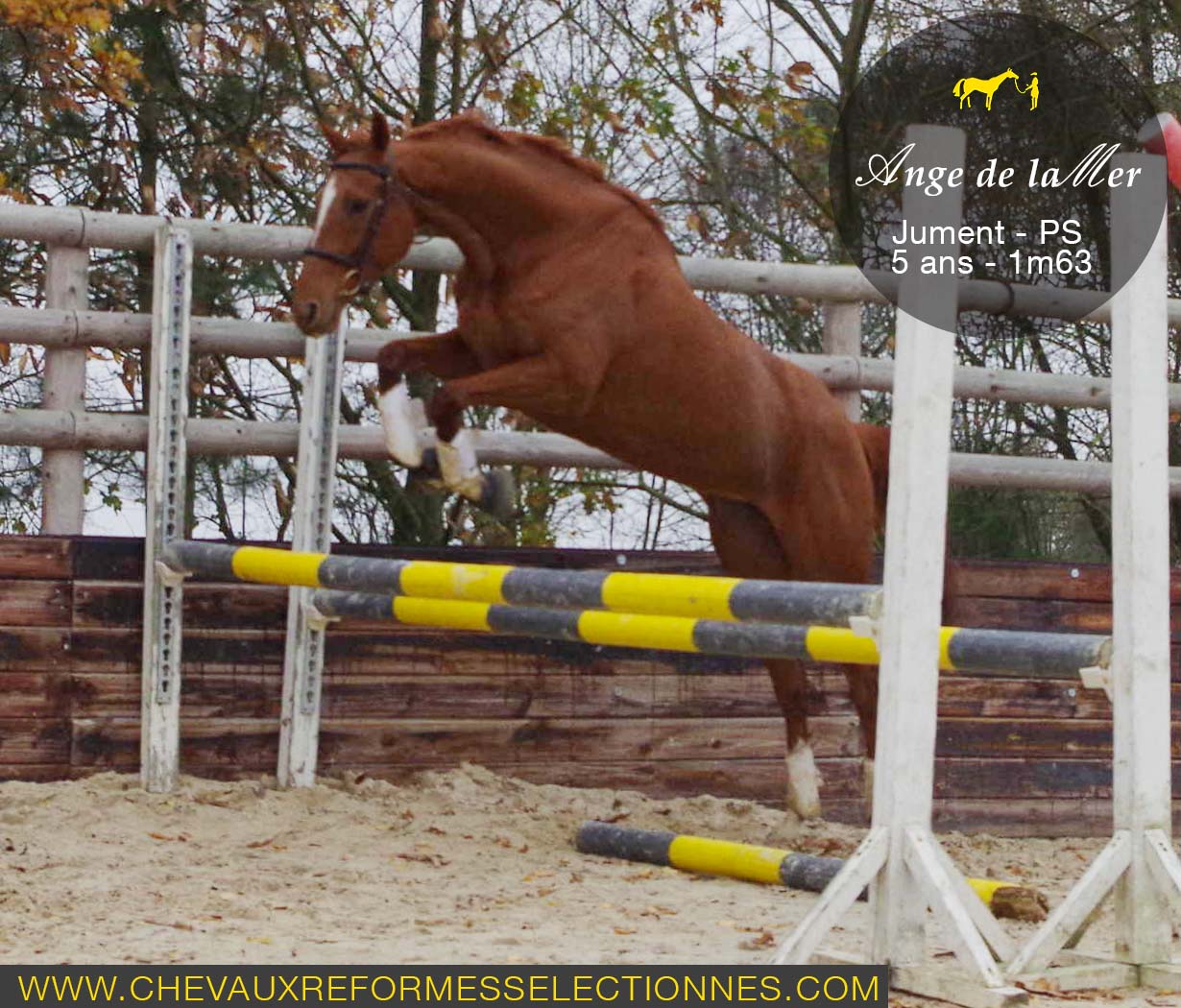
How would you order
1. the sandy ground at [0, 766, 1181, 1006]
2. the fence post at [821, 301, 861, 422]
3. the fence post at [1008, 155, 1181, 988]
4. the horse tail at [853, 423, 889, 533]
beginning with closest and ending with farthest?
the fence post at [1008, 155, 1181, 988] < the sandy ground at [0, 766, 1181, 1006] < the horse tail at [853, 423, 889, 533] < the fence post at [821, 301, 861, 422]

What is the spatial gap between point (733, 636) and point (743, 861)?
1.75 feet

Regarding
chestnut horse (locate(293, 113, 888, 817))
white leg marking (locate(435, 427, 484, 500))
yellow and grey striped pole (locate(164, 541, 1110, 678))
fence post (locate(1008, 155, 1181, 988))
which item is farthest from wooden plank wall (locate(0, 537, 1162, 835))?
fence post (locate(1008, 155, 1181, 988))

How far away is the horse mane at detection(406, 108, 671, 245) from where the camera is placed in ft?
14.7

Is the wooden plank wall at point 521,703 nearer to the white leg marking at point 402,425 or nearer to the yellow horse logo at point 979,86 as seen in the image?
the white leg marking at point 402,425

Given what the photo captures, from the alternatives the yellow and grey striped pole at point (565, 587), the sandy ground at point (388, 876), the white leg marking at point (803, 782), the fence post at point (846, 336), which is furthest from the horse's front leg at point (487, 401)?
the fence post at point (846, 336)

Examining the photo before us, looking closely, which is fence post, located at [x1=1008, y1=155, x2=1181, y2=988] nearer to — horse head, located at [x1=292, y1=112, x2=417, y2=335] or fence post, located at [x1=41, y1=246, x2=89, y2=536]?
horse head, located at [x1=292, y1=112, x2=417, y2=335]

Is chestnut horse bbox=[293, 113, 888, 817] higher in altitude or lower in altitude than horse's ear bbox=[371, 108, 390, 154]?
lower

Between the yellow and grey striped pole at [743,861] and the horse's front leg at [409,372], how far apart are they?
1.03 m

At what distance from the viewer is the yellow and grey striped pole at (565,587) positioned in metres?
2.99

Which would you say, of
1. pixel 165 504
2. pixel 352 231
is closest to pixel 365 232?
pixel 352 231

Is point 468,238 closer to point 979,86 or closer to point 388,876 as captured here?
point 979,86

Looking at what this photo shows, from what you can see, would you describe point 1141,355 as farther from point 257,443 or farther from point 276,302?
point 276,302

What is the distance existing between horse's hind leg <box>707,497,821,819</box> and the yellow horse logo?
1.28m

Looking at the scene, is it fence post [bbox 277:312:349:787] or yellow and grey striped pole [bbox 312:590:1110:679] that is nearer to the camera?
yellow and grey striped pole [bbox 312:590:1110:679]
